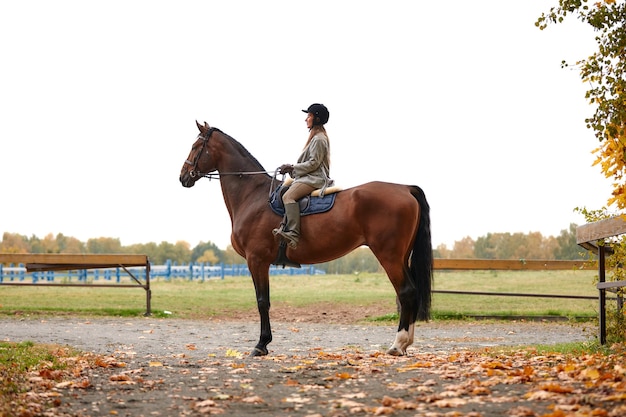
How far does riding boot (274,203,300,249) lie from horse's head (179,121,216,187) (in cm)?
165

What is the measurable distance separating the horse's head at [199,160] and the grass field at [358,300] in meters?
7.66

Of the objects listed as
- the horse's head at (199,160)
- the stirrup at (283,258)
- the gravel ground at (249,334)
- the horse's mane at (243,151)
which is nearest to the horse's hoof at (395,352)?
the gravel ground at (249,334)

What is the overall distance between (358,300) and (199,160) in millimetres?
11463

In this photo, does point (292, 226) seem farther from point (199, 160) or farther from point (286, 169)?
point (199, 160)

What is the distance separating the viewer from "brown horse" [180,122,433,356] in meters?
8.88

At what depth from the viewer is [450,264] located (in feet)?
54.6

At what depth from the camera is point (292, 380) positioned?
264 inches

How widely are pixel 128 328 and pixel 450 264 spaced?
737 centimetres

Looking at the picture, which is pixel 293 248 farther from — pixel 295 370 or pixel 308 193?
pixel 295 370

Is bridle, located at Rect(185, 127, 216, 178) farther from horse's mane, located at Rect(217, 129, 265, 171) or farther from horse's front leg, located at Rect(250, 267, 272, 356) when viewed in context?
horse's front leg, located at Rect(250, 267, 272, 356)

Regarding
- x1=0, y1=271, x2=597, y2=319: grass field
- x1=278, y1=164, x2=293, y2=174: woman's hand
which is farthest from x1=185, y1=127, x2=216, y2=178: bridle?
x1=0, y1=271, x2=597, y2=319: grass field

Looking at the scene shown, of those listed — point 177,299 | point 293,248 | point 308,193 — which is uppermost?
point 308,193

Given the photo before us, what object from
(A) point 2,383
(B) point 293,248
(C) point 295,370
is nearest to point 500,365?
(C) point 295,370

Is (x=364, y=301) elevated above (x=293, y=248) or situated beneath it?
situated beneath
